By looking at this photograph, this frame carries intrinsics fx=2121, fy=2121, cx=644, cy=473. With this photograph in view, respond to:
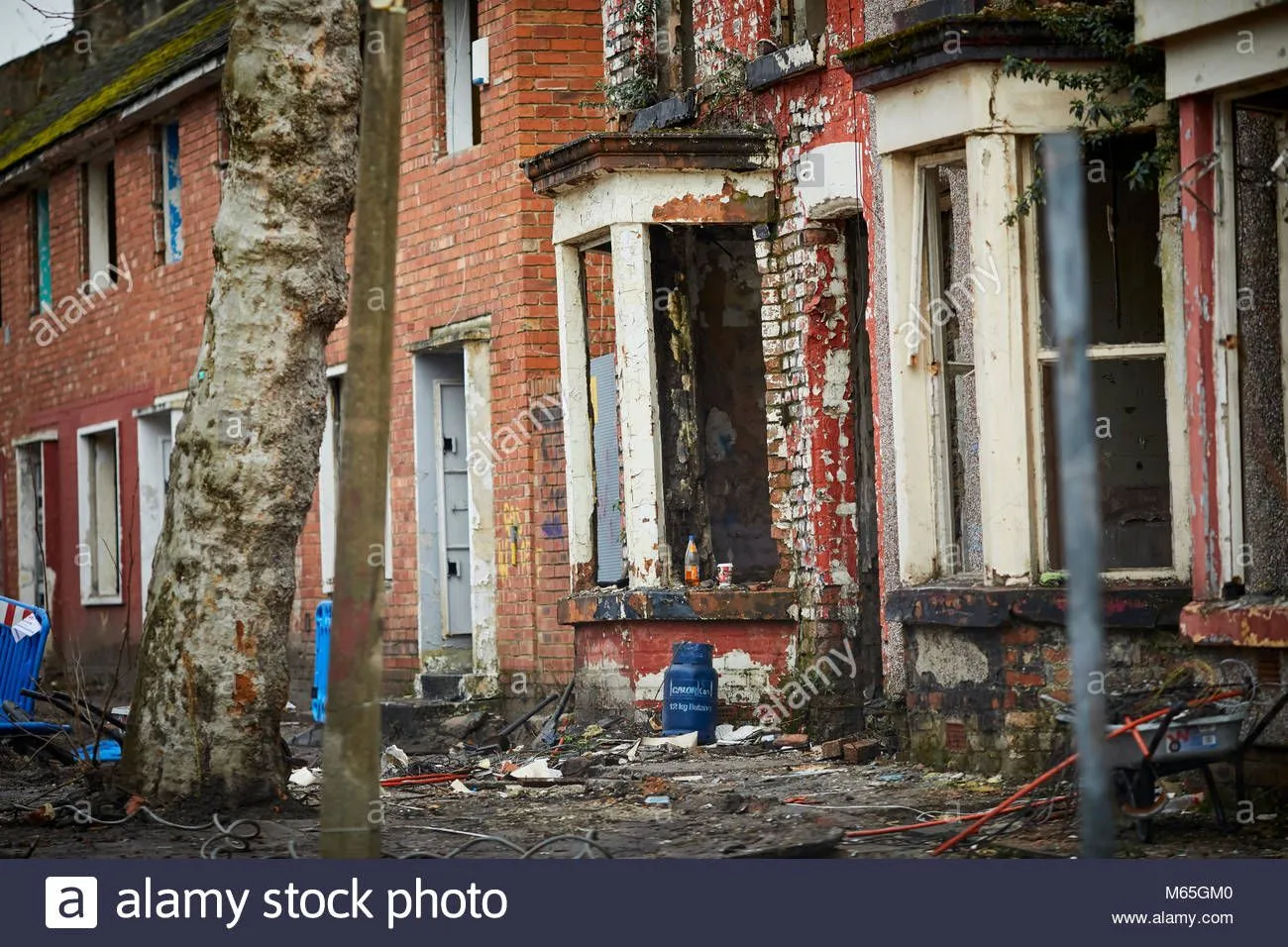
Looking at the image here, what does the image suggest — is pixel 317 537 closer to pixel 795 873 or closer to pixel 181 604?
pixel 181 604

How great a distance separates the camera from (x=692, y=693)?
41.8 ft

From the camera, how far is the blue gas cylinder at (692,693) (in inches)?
502

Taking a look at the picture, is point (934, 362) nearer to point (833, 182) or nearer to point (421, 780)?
point (833, 182)

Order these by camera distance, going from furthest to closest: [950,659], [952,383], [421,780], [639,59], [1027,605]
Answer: [639,59]
[421,780]
[952,383]
[950,659]
[1027,605]

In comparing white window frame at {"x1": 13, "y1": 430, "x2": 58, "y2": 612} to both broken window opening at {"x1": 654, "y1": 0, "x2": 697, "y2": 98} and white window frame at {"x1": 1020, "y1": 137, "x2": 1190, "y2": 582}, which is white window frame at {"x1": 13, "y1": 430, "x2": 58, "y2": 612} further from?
white window frame at {"x1": 1020, "y1": 137, "x2": 1190, "y2": 582}

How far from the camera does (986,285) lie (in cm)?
1035

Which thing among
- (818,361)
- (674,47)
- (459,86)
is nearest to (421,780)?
(818,361)

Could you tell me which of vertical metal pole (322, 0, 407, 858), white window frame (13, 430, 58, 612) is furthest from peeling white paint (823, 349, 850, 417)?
white window frame (13, 430, 58, 612)

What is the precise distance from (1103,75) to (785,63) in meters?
3.07

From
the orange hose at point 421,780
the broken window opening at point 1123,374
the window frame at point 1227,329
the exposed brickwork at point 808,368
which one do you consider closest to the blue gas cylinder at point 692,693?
the exposed brickwork at point 808,368

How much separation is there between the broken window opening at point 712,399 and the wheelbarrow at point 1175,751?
215 inches

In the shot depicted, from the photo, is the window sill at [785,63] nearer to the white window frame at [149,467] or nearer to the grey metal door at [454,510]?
the grey metal door at [454,510]

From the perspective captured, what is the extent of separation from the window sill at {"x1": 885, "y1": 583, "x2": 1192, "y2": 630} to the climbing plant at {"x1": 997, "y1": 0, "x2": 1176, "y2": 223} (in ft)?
5.98

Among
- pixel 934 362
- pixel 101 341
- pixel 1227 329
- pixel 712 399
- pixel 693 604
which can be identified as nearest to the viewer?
pixel 1227 329
